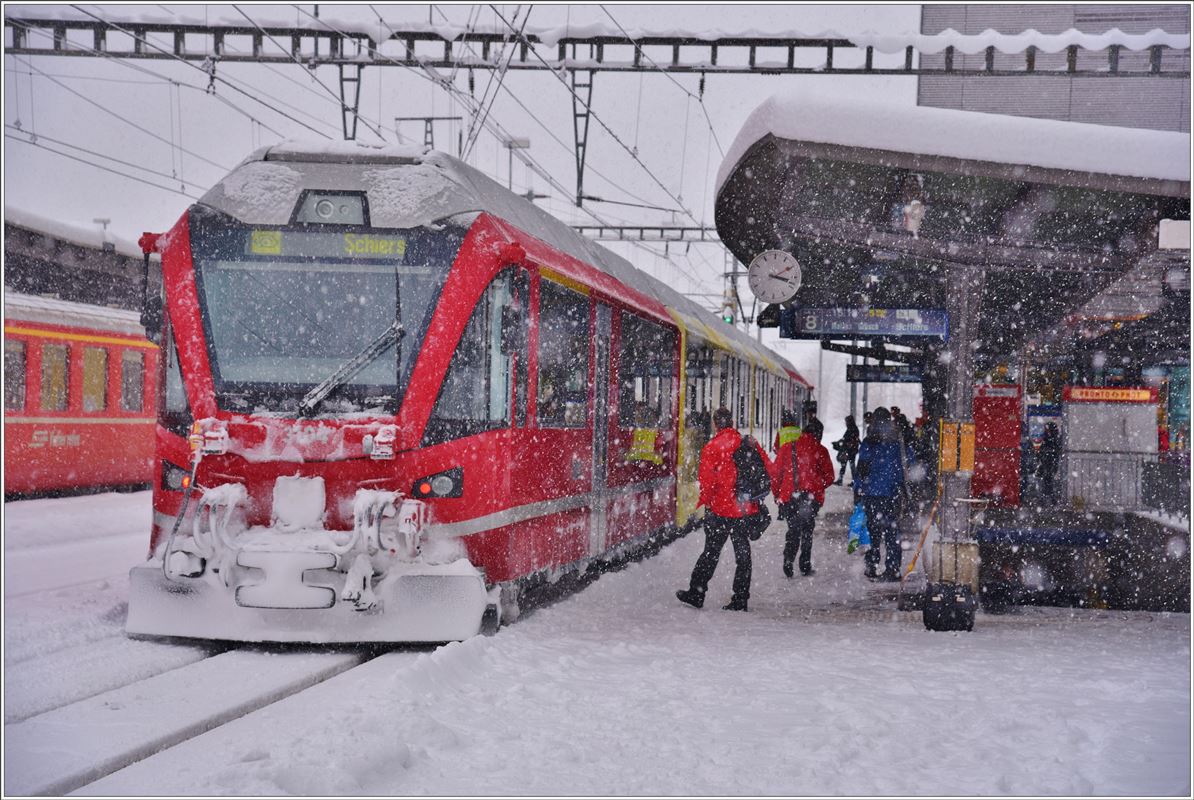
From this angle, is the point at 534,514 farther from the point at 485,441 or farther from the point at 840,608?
the point at 840,608

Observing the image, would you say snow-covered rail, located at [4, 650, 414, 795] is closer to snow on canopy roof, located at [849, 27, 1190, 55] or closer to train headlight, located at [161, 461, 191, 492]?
train headlight, located at [161, 461, 191, 492]

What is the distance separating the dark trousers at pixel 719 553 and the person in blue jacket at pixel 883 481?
7.89 feet

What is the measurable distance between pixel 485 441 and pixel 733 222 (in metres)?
5.08

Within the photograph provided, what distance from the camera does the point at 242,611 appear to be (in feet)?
25.2

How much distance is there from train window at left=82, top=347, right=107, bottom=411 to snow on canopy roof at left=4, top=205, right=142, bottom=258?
1934 millimetres

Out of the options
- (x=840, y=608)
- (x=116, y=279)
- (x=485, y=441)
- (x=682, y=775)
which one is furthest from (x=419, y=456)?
(x=116, y=279)

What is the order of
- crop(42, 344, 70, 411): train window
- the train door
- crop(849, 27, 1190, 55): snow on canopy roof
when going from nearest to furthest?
the train door < crop(849, 27, 1190, 55): snow on canopy roof < crop(42, 344, 70, 411): train window

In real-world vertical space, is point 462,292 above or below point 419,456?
above

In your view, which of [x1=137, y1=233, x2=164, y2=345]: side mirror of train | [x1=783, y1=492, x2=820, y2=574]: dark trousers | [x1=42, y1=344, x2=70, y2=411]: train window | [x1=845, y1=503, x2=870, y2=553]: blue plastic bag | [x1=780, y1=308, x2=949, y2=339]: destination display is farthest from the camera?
[x1=42, y1=344, x2=70, y2=411]: train window

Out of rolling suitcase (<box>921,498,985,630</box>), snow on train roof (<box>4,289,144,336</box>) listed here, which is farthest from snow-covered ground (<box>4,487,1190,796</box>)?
snow on train roof (<box>4,289,144,336</box>)

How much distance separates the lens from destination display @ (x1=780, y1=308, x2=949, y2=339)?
43.4 ft

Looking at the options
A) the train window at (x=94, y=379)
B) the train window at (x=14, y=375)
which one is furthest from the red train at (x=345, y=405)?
the train window at (x=94, y=379)

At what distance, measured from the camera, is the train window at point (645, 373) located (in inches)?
478

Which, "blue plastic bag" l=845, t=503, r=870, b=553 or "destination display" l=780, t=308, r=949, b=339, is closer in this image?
"blue plastic bag" l=845, t=503, r=870, b=553
